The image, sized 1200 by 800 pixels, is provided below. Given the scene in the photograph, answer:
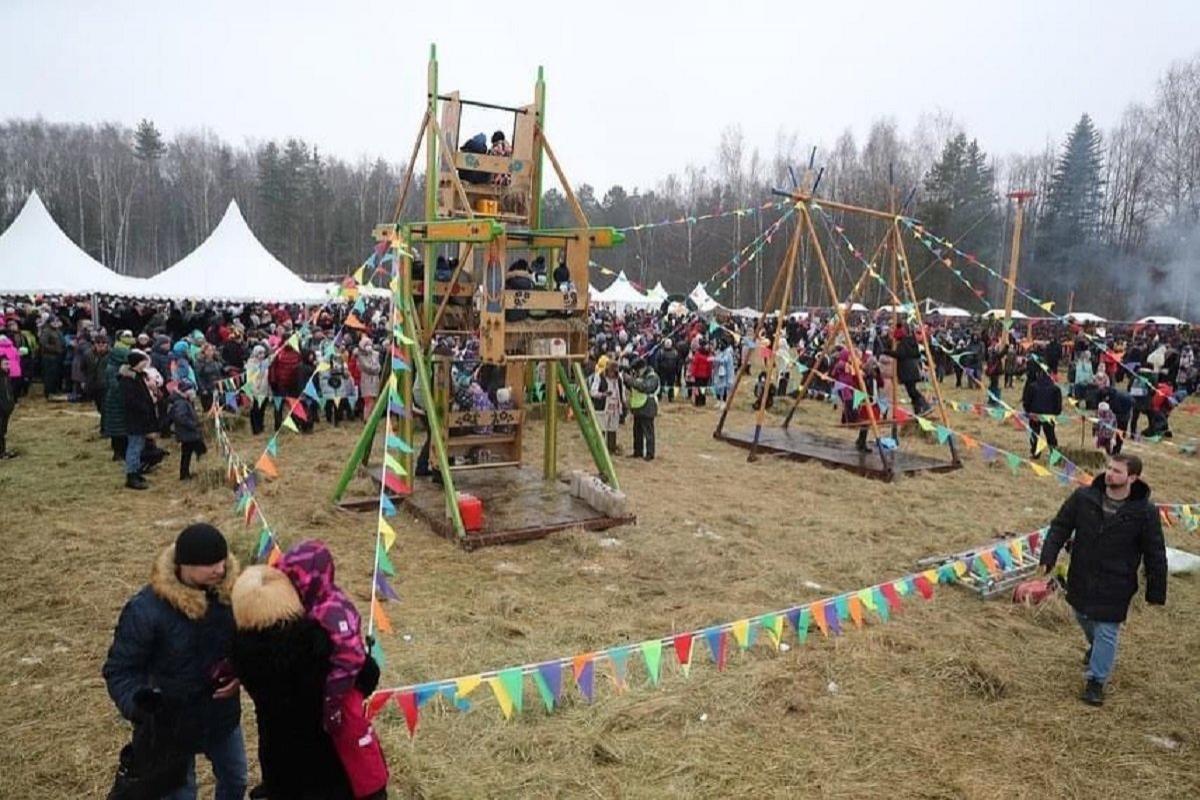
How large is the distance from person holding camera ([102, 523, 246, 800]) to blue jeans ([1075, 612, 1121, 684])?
5444 millimetres

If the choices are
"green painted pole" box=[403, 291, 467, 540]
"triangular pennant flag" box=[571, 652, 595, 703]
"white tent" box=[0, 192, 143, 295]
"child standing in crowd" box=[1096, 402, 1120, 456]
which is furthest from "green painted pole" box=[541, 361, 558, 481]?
"white tent" box=[0, 192, 143, 295]

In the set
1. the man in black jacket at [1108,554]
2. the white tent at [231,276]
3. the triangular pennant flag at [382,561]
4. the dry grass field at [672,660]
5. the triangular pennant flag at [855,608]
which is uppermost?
the white tent at [231,276]

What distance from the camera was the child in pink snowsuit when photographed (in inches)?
119

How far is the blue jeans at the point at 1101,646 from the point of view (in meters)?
5.64

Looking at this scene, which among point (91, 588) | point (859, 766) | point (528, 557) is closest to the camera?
point (859, 766)

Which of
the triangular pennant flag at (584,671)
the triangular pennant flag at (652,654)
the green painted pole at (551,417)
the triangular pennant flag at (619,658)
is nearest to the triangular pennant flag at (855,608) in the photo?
the triangular pennant flag at (652,654)

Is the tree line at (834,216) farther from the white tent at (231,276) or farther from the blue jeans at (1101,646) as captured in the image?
the blue jeans at (1101,646)

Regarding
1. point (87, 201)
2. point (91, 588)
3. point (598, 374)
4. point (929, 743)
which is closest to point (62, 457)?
point (91, 588)

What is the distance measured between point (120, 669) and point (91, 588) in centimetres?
461

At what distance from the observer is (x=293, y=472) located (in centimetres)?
1153

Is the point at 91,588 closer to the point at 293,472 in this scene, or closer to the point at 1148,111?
the point at 293,472

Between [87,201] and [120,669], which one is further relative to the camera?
[87,201]

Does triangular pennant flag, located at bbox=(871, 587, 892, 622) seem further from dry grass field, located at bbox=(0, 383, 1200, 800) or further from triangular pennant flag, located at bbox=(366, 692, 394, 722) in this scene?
triangular pennant flag, located at bbox=(366, 692, 394, 722)

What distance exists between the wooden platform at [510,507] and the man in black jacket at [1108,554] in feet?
15.5
